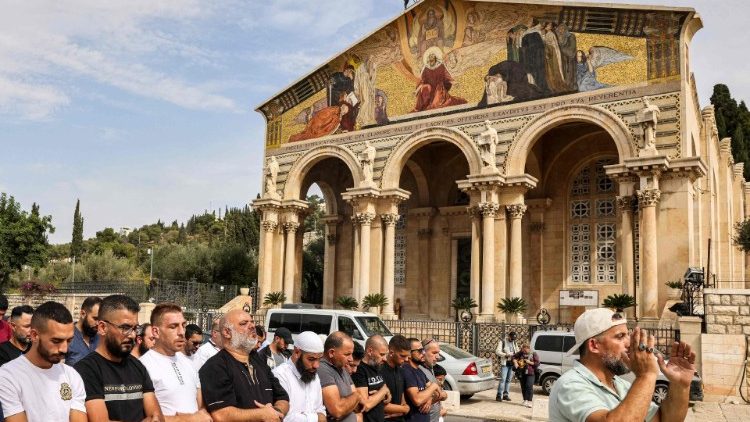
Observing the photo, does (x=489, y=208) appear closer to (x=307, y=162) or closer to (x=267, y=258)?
(x=307, y=162)

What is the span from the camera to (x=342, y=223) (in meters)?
32.3

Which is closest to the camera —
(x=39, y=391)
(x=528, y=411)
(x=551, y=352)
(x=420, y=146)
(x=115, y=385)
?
(x=39, y=391)

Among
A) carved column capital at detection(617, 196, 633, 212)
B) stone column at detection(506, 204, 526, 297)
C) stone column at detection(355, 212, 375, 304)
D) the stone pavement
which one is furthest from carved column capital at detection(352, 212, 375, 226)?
the stone pavement

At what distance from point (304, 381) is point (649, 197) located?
17.8 meters

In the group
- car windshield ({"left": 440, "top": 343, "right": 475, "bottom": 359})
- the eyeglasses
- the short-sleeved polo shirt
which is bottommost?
car windshield ({"left": 440, "top": 343, "right": 475, "bottom": 359})

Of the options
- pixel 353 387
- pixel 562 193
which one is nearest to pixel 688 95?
pixel 562 193

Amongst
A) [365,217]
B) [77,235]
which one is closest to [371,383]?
[365,217]

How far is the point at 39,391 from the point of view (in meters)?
4.01

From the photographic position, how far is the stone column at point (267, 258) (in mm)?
29094

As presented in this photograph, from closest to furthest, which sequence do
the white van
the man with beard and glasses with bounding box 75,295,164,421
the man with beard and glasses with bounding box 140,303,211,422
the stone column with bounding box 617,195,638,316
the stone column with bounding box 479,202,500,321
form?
the man with beard and glasses with bounding box 75,295,164,421 < the man with beard and glasses with bounding box 140,303,211,422 < the white van < the stone column with bounding box 617,195,638,316 < the stone column with bounding box 479,202,500,321

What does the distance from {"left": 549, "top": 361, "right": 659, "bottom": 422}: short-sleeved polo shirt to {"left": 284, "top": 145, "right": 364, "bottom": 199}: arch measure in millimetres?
24182

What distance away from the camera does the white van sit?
1800cm

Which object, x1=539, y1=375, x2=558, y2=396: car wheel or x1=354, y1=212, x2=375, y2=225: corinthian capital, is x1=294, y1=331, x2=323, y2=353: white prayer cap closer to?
x1=539, y1=375, x2=558, y2=396: car wheel

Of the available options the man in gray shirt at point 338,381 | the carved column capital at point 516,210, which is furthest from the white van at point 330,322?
the man in gray shirt at point 338,381
